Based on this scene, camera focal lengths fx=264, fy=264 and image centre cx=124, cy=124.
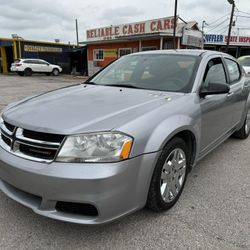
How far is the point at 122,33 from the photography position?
21.4m

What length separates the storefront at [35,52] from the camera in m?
27.8

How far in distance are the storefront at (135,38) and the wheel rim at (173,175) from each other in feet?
49.9

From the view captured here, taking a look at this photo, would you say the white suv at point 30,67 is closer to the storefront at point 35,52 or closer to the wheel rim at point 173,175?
the storefront at point 35,52

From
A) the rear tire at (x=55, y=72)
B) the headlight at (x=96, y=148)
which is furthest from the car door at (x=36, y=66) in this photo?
the headlight at (x=96, y=148)

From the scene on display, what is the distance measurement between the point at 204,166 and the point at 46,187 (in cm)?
244

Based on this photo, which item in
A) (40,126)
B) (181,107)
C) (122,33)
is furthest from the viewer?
(122,33)

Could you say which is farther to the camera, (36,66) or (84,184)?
(36,66)

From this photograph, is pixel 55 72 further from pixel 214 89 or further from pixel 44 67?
pixel 214 89

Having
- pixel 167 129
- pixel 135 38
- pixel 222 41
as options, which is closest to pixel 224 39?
pixel 222 41

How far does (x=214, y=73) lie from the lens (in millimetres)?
3479

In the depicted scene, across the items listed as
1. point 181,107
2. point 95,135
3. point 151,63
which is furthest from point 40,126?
point 151,63

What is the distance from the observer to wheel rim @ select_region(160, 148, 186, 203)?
245 cm

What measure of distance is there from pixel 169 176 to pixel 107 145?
84cm

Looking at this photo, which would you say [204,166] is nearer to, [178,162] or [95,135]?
[178,162]
